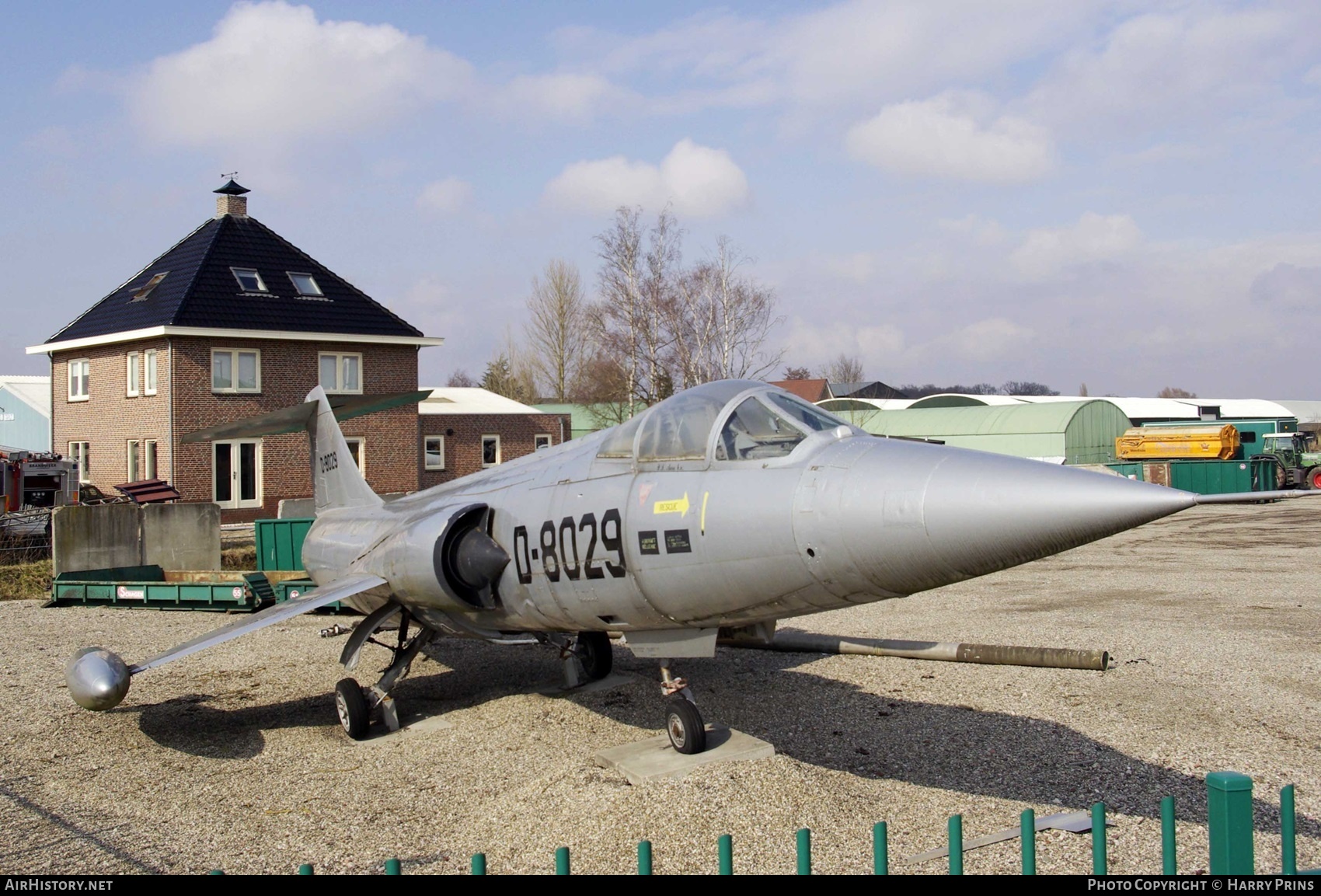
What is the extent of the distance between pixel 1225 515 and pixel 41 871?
38.7m

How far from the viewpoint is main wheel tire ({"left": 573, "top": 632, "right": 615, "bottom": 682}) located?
11016 mm

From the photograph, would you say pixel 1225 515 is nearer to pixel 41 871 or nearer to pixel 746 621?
pixel 746 621

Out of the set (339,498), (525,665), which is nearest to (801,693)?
(525,665)

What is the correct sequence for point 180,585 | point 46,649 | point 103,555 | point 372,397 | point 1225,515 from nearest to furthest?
point 372,397 → point 46,649 → point 180,585 → point 103,555 → point 1225,515

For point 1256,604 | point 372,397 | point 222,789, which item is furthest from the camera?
point 1256,604

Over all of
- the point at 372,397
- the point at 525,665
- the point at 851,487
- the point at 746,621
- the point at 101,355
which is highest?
the point at 101,355

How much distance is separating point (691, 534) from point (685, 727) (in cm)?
177

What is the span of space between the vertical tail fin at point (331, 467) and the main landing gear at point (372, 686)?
2626 millimetres

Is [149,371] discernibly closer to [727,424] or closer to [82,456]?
[82,456]

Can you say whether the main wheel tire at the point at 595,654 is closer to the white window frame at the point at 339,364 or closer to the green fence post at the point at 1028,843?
the green fence post at the point at 1028,843

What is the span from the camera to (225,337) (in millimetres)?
30328

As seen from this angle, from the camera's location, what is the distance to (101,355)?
107 ft

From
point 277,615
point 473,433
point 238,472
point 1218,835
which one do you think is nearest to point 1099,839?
point 1218,835

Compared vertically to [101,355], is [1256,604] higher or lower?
lower
